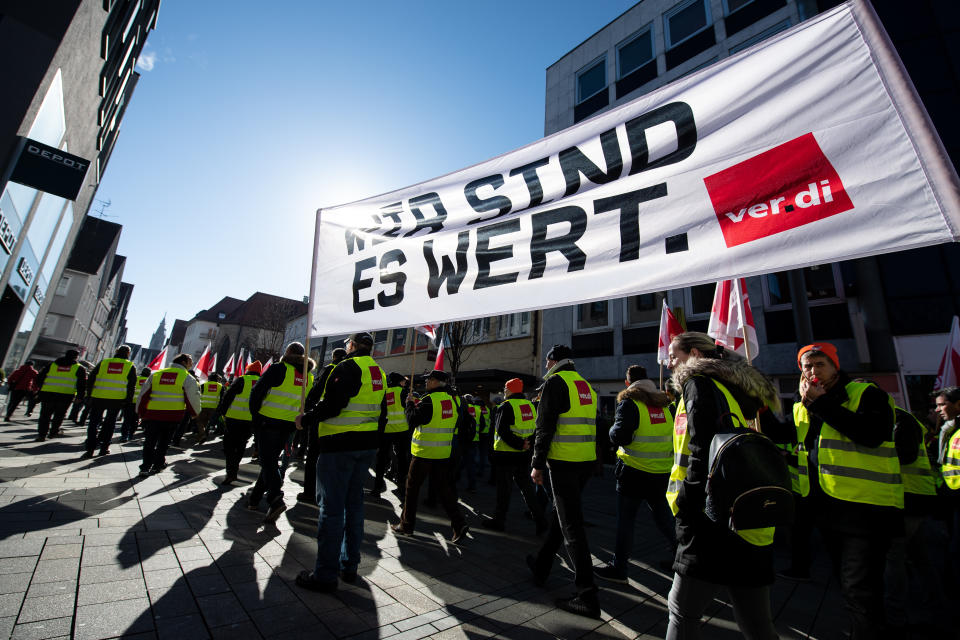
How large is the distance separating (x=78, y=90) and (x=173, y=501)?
10701 mm

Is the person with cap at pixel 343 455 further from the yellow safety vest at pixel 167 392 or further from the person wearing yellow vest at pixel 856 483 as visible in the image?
the yellow safety vest at pixel 167 392

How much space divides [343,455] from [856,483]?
338 cm

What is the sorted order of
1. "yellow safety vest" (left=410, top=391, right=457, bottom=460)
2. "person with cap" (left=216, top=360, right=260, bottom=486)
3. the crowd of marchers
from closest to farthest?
the crowd of marchers, "yellow safety vest" (left=410, top=391, right=457, bottom=460), "person with cap" (left=216, top=360, right=260, bottom=486)

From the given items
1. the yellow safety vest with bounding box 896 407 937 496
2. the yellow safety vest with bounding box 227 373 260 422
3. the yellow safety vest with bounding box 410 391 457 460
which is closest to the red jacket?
the yellow safety vest with bounding box 227 373 260 422

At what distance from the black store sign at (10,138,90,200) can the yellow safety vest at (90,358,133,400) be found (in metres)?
3.03

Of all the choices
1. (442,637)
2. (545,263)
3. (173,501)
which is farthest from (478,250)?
(173,501)

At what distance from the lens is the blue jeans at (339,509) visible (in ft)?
10.1

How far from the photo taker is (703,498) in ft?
6.42

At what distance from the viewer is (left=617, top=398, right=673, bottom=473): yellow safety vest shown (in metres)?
4.02

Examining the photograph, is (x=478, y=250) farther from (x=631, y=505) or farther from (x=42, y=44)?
(x=42, y=44)

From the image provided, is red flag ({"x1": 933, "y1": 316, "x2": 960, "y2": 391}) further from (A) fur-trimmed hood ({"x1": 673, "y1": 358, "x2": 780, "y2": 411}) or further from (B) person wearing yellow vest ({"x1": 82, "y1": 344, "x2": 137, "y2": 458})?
(B) person wearing yellow vest ({"x1": 82, "y1": 344, "x2": 137, "y2": 458})

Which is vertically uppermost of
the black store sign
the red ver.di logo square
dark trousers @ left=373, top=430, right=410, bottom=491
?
the black store sign

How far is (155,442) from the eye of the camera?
642 centimetres

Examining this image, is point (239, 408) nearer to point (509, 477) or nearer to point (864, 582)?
point (509, 477)
